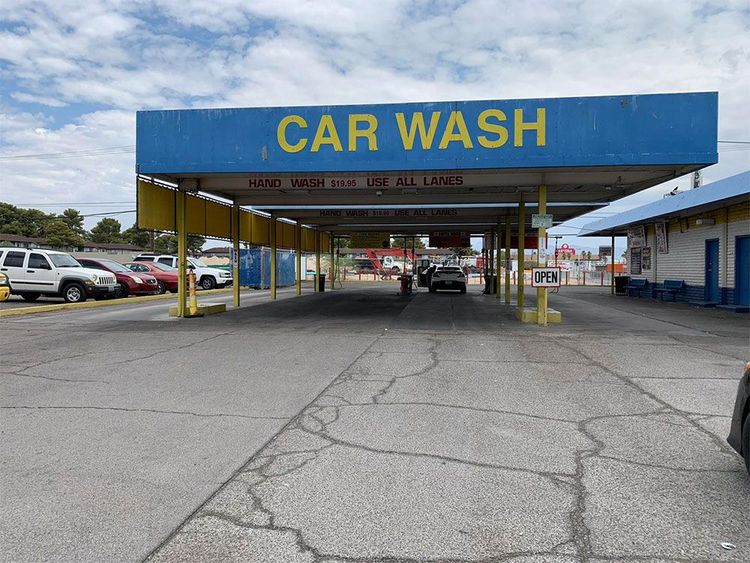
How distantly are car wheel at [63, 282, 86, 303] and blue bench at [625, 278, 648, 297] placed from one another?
78.1ft

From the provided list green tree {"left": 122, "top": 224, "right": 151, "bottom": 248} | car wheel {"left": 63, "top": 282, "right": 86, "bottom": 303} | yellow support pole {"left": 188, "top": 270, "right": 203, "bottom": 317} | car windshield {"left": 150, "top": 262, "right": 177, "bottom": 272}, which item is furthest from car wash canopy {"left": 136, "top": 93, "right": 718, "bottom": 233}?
green tree {"left": 122, "top": 224, "right": 151, "bottom": 248}

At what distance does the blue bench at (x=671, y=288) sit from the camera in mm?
23609

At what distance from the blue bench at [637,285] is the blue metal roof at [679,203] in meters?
2.68

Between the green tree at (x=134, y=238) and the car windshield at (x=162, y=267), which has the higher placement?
the green tree at (x=134, y=238)

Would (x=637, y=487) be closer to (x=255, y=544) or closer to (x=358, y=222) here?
(x=255, y=544)

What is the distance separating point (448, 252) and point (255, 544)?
83.6 m

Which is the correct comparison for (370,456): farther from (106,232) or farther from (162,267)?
A: (106,232)

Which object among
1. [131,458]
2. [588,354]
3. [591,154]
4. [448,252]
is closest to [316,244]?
[591,154]

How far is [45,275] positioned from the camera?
Result: 798 inches

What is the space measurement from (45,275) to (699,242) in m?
23.6

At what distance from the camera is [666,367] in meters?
8.88

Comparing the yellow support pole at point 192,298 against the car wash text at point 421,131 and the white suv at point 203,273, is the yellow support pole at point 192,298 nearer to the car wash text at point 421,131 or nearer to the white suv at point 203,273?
the car wash text at point 421,131

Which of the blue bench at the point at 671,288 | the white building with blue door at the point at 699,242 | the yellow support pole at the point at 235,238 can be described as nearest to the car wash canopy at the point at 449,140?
the yellow support pole at the point at 235,238

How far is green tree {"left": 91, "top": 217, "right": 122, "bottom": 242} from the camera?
79.1 metres
